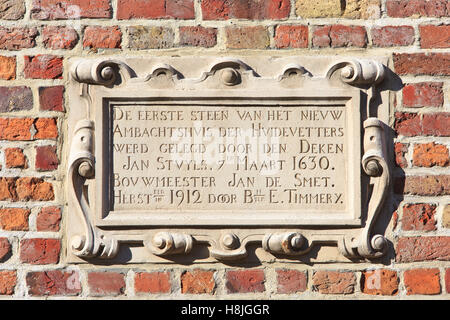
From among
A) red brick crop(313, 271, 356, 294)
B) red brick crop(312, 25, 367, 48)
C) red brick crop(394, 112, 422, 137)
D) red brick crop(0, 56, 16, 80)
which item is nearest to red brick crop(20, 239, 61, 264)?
red brick crop(0, 56, 16, 80)

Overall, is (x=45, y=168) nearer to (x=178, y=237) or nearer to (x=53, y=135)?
(x=53, y=135)

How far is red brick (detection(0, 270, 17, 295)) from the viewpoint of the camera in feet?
10.4

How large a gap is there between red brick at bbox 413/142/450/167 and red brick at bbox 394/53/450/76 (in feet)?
0.94

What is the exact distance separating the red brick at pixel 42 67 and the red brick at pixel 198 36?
50cm

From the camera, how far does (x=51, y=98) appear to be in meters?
3.22

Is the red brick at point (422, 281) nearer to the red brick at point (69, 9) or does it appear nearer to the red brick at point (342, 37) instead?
the red brick at point (342, 37)

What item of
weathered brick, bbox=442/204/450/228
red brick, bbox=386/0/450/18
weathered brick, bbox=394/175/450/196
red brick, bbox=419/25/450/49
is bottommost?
weathered brick, bbox=442/204/450/228

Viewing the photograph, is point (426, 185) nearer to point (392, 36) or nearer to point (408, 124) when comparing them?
point (408, 124)

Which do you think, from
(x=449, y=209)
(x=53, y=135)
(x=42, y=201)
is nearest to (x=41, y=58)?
(x=53, y=135)

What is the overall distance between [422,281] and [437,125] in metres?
0.61

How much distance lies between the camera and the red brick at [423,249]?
3168mm

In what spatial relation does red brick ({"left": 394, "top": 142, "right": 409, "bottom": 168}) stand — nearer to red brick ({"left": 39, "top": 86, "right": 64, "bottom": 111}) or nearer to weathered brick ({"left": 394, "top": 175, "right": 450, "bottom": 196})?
weathered brick ({"left": 394, "top": 175, "right": 450, "bottom": 196})

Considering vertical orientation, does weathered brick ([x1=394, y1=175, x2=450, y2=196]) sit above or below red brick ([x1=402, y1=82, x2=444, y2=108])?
below

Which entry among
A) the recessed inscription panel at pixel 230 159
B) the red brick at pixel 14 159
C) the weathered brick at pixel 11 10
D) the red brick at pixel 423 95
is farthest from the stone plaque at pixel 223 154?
the weathered brick at pixel 11 10
